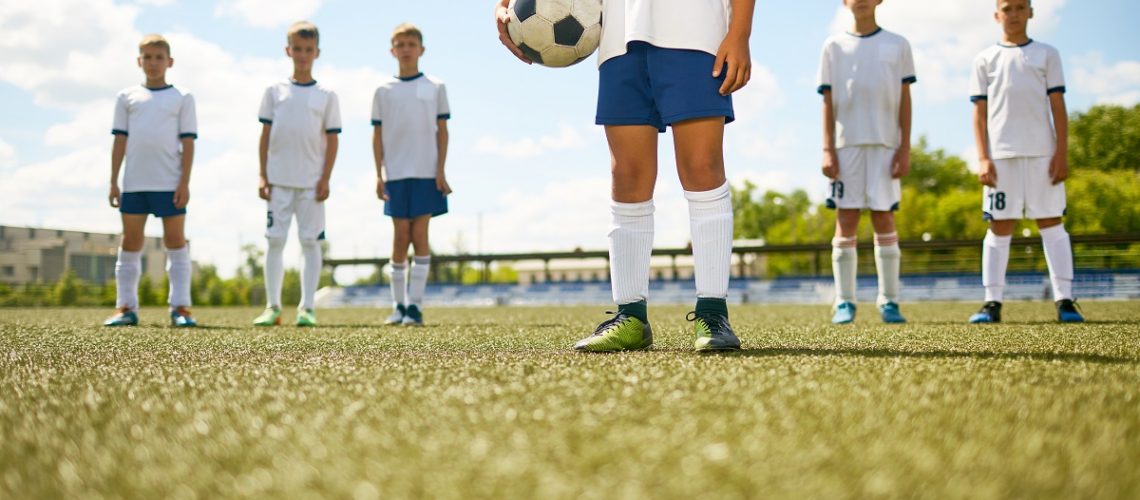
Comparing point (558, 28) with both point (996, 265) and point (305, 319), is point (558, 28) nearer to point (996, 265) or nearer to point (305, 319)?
point (305, 319)

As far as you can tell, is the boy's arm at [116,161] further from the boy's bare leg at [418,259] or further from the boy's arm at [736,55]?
the boy's arm at [736,55]

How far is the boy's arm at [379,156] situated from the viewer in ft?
22.4

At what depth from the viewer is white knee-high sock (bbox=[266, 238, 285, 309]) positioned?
6.62m

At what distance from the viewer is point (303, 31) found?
6.63m

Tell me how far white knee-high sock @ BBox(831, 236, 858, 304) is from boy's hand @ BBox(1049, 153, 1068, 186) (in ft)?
4.53

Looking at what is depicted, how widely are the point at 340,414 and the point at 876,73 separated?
514 cm

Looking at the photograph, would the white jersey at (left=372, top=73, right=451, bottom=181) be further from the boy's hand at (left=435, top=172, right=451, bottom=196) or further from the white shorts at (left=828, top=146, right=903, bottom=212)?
the white shorts at (left=828, top=146, right=903, bottom=212)

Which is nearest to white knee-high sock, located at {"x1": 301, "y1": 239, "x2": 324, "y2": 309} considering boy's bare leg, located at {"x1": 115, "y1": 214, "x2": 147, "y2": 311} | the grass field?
boy's bare leg, located at {"x1": 115, "y1": 214, "x2": 147, "y2": 311}

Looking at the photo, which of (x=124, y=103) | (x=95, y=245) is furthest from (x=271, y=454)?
(x=95, y=245)

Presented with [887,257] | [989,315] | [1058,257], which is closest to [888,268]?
[887,257]

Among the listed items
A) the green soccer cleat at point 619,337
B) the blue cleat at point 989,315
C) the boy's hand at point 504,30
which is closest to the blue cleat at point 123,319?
the boy's hand at point 504,30

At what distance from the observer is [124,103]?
660cm

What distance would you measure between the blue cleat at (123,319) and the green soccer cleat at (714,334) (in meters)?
5.22

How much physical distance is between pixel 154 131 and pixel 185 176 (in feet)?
1.39
